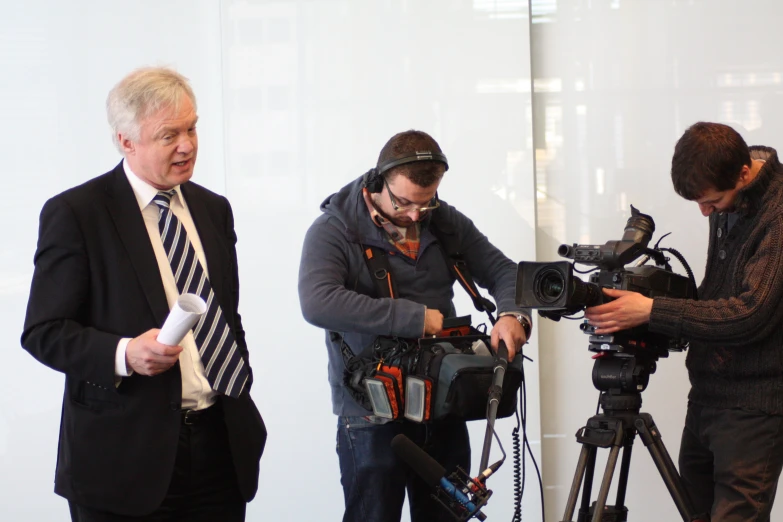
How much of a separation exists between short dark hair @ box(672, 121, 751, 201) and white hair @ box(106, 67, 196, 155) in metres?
1.19

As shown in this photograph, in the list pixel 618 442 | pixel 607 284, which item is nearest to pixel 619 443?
pixel 618 442

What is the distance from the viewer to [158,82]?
72.6 inches

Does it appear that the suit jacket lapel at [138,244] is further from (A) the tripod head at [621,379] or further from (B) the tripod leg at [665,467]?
(B) the tripod leg at [665,467]

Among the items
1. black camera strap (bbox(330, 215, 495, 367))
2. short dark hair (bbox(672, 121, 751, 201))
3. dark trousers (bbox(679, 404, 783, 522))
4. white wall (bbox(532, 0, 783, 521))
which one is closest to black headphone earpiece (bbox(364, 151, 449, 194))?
black camera strap (bbox(330, 215, 495, 367))

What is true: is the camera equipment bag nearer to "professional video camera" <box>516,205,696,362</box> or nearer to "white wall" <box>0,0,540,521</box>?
"professional video camera" <box>516,205,696,362</box>

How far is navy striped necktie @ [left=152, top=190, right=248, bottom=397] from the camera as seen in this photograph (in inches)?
72.9

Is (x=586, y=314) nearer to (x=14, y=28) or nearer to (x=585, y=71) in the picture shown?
(x=585, y=71)

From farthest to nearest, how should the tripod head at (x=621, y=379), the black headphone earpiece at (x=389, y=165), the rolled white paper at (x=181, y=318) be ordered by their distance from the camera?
the black headphone earpiece at (x=389, y=165) → the tripod head at (x=621, y=379) → the rolled white paper at (x=181, y=318)

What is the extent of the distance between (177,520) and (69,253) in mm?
615

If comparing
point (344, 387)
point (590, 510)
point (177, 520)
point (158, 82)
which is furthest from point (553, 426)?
point (158, 82)

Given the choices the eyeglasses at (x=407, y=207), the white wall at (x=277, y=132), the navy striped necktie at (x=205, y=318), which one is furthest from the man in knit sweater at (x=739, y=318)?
the white wall at (x=277, y=132)

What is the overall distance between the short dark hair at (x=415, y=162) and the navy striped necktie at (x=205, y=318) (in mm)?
628

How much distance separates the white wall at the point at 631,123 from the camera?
3.27 metres

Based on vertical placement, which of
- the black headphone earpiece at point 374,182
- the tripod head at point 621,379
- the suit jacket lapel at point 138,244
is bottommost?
the tripod head at point 621,379
